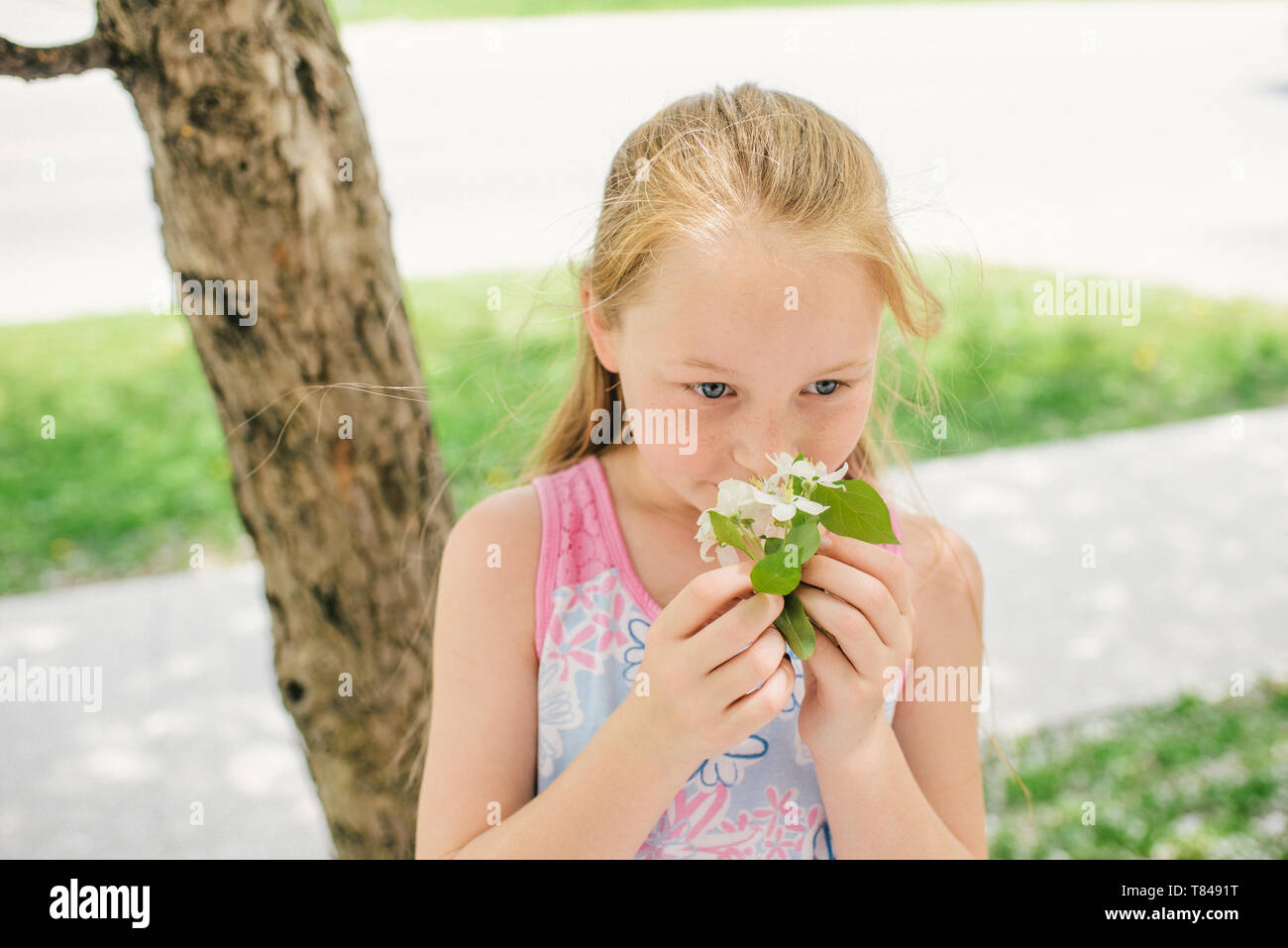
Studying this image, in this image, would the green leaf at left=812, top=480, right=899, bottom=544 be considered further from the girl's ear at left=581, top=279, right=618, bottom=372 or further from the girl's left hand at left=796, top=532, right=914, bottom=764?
the girl's ear at left=581, top=279, right=618, bottom=372

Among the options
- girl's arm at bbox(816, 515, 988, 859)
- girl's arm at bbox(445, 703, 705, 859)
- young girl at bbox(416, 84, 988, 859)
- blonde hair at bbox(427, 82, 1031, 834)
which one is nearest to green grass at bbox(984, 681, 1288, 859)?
girl's arm at bbox(816, 515, 988, 859)

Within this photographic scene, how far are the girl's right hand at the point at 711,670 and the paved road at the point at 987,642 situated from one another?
1.95 m

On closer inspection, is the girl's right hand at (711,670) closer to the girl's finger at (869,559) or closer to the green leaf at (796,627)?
the green leaf at (796,627)

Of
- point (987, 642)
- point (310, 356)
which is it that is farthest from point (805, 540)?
point (987, 642)

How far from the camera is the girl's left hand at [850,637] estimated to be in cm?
148

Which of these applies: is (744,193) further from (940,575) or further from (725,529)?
Answer: (940,575)

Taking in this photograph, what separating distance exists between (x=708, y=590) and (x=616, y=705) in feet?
1.31

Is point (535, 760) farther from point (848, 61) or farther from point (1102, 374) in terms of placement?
point (848, 61)

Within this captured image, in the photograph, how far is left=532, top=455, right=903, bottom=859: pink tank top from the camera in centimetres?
177

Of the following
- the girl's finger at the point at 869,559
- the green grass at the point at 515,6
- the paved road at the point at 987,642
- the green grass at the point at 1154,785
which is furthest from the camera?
the green grass at the point at 515,6

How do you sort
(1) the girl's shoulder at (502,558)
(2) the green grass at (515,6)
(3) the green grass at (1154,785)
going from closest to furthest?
(1) the girl's shoulder at (502,558), (3) the green grass at (1154,785), (2) the green grass at (515,6)

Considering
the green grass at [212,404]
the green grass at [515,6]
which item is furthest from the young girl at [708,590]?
the green grass at [515,6]

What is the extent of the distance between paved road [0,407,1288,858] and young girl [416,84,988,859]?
5.42 ft
